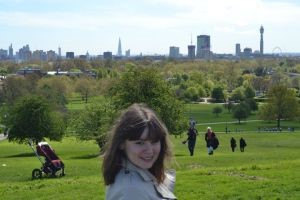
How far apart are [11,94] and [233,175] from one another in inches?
4205

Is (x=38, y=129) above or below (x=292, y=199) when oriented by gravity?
below

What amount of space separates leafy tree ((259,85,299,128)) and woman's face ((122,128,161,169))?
298 ft

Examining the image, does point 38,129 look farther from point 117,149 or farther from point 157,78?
point 117,149

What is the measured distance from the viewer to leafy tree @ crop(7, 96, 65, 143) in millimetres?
51500

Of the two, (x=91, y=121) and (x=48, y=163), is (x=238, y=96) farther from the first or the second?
(x=48, y=163)

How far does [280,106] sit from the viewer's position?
306 feet

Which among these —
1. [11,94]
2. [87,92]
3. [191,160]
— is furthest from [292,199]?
[87,92]

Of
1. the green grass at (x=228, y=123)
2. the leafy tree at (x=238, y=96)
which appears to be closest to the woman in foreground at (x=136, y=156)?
the green grass at (x=228, y=123)

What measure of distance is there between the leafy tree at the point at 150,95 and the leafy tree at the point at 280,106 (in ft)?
Answer: 152

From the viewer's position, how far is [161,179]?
419 centimetres

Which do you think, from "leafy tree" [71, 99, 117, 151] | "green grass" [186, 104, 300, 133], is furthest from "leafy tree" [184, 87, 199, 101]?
"leafy tree" [71, 99, 117, 151]

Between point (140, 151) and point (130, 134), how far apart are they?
0.49 feet

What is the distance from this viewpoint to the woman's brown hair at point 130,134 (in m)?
4.02

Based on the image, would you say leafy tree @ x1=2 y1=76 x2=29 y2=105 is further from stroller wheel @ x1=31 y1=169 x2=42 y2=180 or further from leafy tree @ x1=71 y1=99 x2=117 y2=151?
stroller wheel @ x1=31 y1=169 x2=42 y2=180
